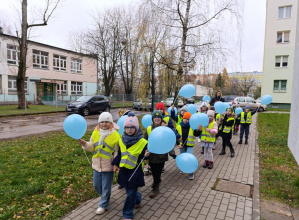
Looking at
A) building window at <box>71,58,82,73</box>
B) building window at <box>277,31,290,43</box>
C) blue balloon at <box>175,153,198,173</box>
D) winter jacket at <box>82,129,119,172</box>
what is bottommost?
blue balloon at <box>175,153,198,173</box>

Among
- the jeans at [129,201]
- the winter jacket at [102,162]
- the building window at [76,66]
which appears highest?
the building window at [76,66]

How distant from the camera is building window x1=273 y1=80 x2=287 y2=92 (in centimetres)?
2583

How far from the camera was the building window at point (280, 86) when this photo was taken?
25828 mm

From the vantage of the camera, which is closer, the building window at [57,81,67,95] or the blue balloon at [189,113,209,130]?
the blue balloon at [189,113,209,130]

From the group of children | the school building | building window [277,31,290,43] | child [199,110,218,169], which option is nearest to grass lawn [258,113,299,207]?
child [199,110,218,169]

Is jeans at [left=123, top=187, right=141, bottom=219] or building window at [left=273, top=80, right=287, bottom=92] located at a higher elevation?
building window at [left=273, top=80, right=287, bottom=92]

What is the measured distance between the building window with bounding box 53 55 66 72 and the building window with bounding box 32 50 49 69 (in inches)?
48.4

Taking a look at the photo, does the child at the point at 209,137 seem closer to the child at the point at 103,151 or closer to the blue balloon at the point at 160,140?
the blue balloon at the point at 160,140

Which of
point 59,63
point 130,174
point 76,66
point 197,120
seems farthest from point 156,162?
point 76,66

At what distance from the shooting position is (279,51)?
2578 centimetres

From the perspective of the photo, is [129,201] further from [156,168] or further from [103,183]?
[156,168]

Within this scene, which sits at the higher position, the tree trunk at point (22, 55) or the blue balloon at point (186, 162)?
the tree trunk at point (22, 55)

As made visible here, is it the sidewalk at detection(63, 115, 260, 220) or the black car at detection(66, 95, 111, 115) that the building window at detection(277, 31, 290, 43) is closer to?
the black car at detection(66, 95, 111, 115)

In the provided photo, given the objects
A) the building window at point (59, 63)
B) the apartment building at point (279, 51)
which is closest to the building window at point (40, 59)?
the building window at point (59, 63)
